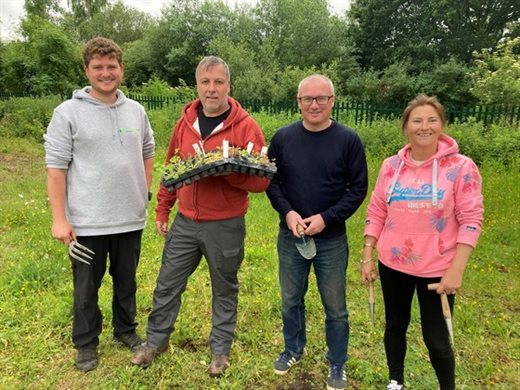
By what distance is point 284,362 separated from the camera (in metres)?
2.98

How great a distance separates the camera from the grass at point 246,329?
2900mm

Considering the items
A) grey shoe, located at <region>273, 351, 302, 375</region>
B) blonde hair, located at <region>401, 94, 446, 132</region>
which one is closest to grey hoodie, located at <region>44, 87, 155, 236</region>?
grey shoe, located at <region>273, 351, 302, 375</region>

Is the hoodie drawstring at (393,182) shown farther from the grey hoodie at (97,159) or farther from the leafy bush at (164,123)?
the leafy bush at (164,123)

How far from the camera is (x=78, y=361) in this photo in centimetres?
299

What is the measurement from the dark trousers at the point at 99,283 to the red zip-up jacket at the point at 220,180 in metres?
0.52

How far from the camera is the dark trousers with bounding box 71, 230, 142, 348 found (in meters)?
2.84

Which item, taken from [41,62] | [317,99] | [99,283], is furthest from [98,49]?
[41,62]

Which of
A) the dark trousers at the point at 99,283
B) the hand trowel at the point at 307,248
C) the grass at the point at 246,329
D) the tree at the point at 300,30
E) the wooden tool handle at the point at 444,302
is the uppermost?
the tree at the point at 300,30

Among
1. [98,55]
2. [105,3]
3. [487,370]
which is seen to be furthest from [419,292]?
[105,3]

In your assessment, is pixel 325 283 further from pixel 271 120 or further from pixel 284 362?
pixel 271 120

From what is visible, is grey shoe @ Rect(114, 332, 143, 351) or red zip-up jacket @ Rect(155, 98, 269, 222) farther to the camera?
grey shoe @ Rect(114, 332, 143, 351)

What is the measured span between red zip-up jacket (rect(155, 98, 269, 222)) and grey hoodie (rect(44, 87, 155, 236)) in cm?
33

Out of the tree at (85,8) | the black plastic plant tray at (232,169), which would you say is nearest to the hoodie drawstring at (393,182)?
the black plastic plant tray at (232,169)

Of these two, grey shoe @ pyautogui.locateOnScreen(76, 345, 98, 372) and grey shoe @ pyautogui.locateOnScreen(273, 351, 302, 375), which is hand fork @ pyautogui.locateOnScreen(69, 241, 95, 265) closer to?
grey shoe @ pyautogui.locateOnScreen(76, 345, 98, 372)
